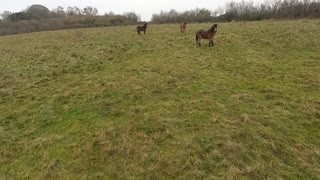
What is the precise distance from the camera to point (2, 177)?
17.6 ft

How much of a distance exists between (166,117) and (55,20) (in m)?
54.5

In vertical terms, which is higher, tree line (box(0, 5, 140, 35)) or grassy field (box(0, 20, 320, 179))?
tree line (box(0, 5, 140, 35))

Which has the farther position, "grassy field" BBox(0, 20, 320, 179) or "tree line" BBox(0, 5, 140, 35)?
"tree line" BBox(0, 5, 140, 35)

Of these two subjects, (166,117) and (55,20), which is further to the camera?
Answer: (55,20)

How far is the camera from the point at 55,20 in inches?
2179

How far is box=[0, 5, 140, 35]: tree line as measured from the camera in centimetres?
4416

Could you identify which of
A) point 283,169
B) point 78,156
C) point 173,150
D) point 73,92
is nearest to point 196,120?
point 173,150

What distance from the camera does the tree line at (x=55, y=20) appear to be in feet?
145

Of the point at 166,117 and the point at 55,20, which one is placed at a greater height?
the point at 55,20

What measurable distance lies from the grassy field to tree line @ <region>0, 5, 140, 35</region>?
110ft

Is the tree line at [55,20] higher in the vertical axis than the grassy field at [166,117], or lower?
higher

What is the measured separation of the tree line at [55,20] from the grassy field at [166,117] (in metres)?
33.5

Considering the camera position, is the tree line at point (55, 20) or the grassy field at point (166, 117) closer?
the grassy field at point (166, 117)

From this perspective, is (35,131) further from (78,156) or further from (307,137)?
(307,137)
